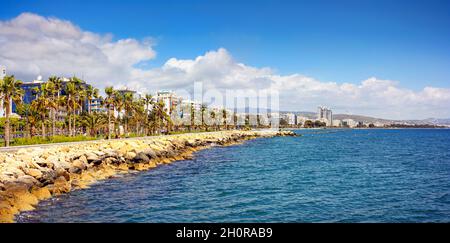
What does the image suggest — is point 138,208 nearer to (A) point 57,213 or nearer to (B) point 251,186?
(A) point 57,213

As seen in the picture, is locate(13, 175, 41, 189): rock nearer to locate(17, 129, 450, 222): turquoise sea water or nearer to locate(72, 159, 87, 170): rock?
locate(17, 129, 450, 222): turquoise sea water

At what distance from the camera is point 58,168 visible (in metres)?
24.3

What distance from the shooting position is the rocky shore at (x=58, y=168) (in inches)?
718

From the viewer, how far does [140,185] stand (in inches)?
969

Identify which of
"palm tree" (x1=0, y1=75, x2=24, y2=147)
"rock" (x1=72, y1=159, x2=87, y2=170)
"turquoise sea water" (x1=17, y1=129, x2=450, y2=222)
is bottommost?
"turquoise sea water" (x1=17, y1=129, x2=450, y2=222)

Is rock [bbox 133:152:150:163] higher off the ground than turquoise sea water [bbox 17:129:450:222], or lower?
higher

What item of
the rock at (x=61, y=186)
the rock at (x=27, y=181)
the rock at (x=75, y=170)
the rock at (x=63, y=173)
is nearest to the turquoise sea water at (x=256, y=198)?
the rock at (x=61, y=186)

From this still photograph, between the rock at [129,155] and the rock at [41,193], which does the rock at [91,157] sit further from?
the rock at [41,193]

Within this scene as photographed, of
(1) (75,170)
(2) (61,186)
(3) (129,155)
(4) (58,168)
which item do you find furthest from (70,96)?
(2) (61,186)

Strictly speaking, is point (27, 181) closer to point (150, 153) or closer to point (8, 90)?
point (150, 153)

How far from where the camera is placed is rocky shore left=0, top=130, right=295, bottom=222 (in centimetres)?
1823

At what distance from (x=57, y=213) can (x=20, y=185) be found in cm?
375

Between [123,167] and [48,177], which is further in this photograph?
[123,167]

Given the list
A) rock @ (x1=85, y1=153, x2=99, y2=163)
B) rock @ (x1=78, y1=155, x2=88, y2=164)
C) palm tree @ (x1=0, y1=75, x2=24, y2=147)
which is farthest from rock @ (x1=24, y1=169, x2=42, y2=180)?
palm tree @ (x1=0, y1=75, x2=24, y2=147)
